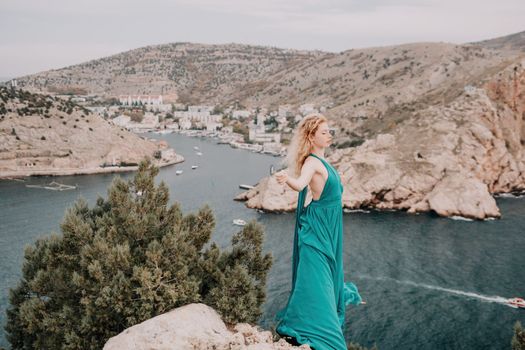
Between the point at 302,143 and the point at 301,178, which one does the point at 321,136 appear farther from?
the point at 301,178

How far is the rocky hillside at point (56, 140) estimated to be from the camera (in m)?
90.2

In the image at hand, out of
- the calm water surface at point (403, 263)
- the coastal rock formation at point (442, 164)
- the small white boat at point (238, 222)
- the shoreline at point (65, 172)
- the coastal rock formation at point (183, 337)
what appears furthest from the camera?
the shoreline at point (65, 172)

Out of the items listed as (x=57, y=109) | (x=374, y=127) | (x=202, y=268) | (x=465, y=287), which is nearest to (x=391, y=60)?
(x=374, y=127)

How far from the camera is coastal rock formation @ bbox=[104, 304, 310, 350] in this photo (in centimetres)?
766

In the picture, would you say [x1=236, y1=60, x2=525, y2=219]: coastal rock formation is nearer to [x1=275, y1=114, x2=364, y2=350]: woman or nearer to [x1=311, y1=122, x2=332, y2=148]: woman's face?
[x1=275, y1=114, x2=364, y2=350]: woman

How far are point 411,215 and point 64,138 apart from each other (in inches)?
2851

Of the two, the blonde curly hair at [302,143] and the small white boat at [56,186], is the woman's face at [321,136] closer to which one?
the blonde curly hair at [302,143]

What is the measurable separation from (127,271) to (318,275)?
622cm

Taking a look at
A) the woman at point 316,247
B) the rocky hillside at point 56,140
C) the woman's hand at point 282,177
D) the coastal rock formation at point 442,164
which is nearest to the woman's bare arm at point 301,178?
the woman's hand at point 282,177

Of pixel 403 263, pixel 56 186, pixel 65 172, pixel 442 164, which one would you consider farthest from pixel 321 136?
pixel 65 172

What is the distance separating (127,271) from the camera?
11.0 meters

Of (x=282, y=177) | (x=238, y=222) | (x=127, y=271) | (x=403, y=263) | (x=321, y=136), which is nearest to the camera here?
(x=282, y=177)

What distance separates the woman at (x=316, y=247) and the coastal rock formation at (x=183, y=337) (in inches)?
46.6

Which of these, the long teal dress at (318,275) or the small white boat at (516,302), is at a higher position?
A: the long teal dress at (318,275)
